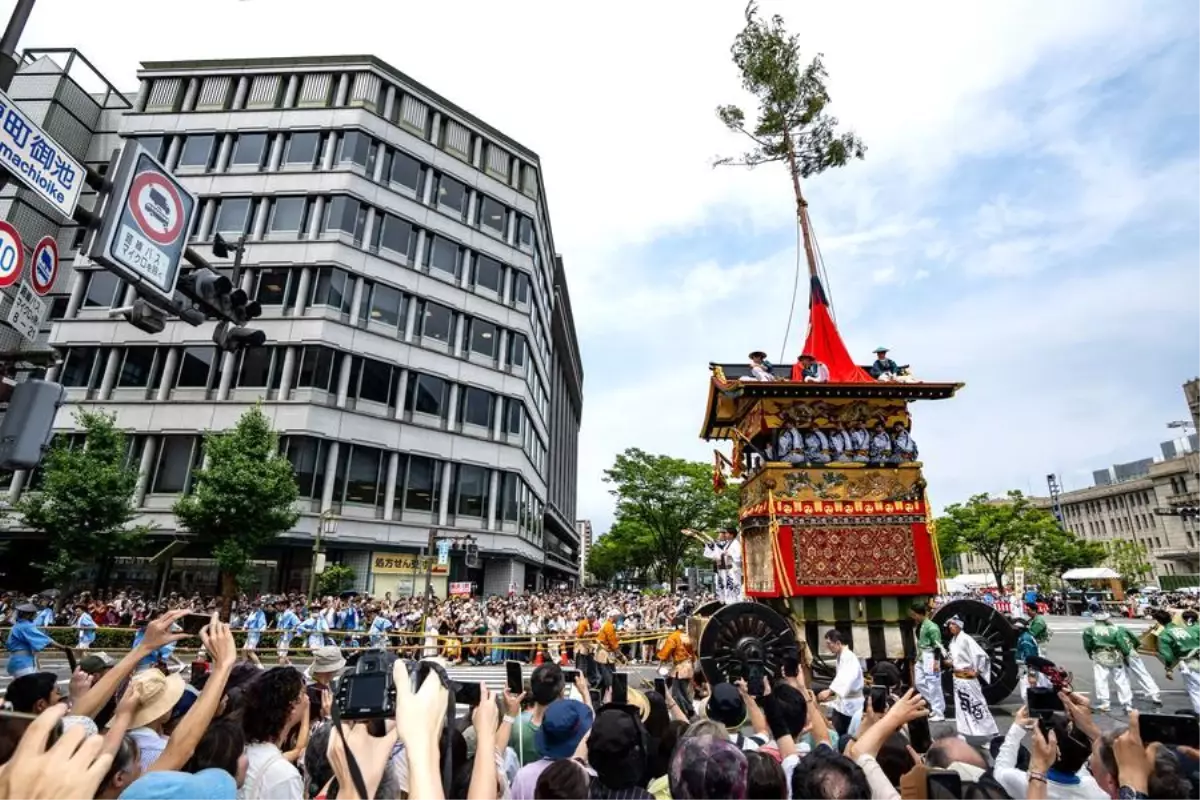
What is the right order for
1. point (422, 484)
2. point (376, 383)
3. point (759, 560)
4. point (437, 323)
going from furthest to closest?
point (437, 323), point (422, 484), point (376, 383), point (759, 560)

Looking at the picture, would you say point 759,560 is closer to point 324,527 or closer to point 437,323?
point 324,527

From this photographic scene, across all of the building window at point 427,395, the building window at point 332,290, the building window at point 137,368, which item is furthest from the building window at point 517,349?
the building window at point 137,368

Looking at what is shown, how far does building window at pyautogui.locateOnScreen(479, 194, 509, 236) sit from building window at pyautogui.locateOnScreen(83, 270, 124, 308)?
62.9ft

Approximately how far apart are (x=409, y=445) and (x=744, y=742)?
27929 mm

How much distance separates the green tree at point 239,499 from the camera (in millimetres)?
21328

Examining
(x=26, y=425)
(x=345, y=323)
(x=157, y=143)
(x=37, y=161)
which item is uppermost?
(x=157, y=143)

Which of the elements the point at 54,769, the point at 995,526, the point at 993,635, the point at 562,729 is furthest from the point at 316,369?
the point at 995,526

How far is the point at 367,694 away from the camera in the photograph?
2.02m

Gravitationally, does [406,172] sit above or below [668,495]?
above

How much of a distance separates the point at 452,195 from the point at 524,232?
17.0 feet

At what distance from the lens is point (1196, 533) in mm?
57094

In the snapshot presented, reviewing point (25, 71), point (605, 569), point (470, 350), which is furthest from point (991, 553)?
point (25, 71)

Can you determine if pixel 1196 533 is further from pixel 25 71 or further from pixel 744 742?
pixel 25 71

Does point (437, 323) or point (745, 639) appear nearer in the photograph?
point (745, 639)
